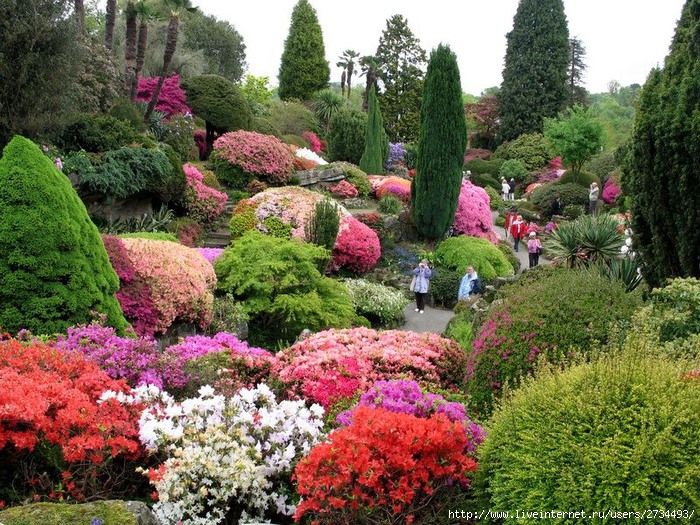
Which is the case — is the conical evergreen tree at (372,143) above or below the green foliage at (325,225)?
above

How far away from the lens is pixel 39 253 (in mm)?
6664

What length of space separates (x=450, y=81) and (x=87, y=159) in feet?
35.9

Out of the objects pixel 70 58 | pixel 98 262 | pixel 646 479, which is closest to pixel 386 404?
pixel 646 479

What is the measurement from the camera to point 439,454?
12.4ft

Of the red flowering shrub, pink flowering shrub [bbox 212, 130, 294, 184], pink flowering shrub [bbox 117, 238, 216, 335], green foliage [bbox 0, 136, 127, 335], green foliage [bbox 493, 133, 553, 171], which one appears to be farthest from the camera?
green foliage [bbox 493, 133, 553, 171]

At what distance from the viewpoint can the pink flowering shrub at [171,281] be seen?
9.22 meters

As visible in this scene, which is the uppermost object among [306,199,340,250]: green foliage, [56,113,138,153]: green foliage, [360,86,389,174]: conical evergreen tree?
[360,86,389,174]: conical evergreen tree

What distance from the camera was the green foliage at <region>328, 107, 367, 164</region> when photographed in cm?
3231

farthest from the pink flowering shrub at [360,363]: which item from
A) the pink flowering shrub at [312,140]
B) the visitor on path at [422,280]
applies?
the pink flowering shrub at [312,140]

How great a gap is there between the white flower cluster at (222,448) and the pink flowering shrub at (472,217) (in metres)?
17.7

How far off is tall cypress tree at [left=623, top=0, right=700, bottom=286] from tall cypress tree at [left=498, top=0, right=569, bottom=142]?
42021mm

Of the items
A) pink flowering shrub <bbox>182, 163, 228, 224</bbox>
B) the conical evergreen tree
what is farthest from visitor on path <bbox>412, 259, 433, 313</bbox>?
the conical evergreen tree

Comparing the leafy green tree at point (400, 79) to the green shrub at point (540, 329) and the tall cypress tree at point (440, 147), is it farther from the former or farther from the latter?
the green shrub at point (540, 329)

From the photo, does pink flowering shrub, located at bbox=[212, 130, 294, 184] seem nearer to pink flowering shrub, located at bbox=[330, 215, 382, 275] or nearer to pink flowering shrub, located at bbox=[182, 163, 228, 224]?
pink flowering shrub, located at bbox=[182, 163, 228, 224]
